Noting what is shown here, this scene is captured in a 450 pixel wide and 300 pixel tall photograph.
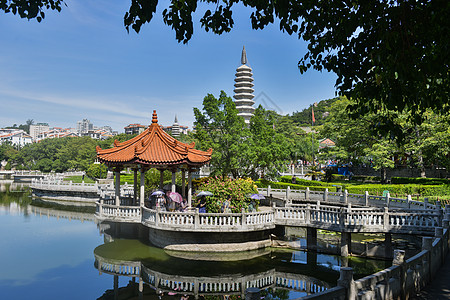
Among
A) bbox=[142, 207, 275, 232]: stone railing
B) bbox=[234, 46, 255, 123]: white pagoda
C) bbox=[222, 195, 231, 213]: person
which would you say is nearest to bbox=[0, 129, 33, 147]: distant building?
bbox=[234, 46, 255, 123]: white pagoda

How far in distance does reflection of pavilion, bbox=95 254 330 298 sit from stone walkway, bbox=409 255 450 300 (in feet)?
14.3

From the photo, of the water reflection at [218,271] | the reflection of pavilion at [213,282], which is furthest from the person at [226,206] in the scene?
the reflection of pavilion at [213,282]

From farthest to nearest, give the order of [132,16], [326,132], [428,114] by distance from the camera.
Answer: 1. [326,132]
2. [428,114]
3. [132,16]

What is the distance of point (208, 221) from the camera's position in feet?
58.5

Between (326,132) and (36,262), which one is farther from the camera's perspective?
(326,132)

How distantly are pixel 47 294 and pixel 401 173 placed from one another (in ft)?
131

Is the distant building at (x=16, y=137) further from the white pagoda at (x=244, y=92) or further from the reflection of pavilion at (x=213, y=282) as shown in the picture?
the reflection of pavilion at (x=213, y=282)

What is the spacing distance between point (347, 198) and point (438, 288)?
16.9 metres

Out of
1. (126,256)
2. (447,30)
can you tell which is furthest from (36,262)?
(447,30)

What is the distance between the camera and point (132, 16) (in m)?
7.07

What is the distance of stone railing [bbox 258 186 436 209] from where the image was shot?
2115cm

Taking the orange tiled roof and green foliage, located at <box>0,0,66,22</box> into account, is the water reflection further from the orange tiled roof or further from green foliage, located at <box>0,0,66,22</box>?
green foliage, located at <box>0,0,66,22</box>

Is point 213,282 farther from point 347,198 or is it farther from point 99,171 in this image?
point 99,171

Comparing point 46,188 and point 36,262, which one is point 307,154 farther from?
point 36,262
